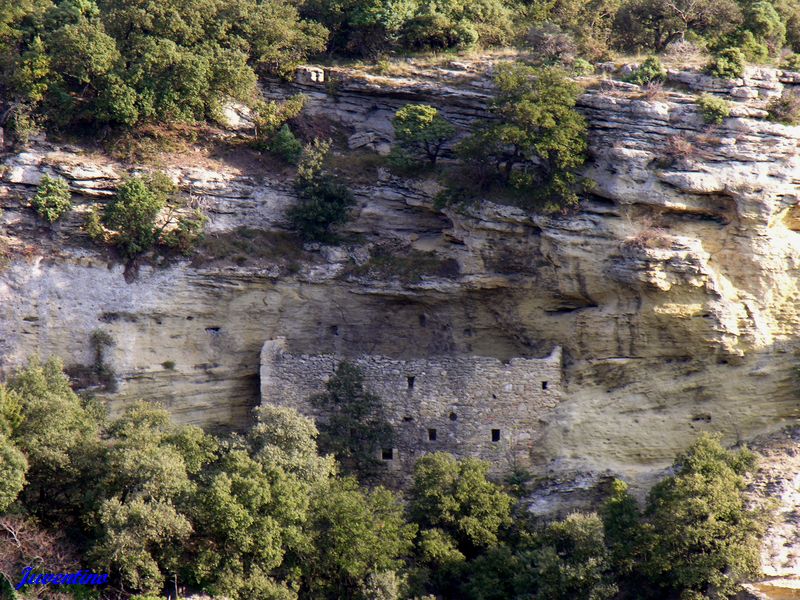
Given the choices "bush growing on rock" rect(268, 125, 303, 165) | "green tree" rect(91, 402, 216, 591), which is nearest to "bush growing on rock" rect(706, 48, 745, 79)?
"bush growing on rock" rect(268, 125, 303, 165)

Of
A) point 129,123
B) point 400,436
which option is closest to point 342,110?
point 129,123

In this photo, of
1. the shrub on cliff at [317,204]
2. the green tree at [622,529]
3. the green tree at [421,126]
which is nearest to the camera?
the green tree at [622,529]

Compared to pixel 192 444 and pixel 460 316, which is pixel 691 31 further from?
pixel 192 444

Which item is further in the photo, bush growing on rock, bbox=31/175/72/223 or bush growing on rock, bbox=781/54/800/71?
bush growing on rock, bbox=781/54/800/71

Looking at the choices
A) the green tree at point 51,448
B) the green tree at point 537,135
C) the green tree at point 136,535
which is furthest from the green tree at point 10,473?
the green tree at point 537,135

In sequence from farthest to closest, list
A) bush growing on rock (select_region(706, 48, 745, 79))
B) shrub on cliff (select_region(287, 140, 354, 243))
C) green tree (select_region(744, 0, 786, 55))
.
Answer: green tree (select_region(744, 0, 786, 55)) < shrub on cliff (select_region(287, 140, 354, 243)) < bush growing on rock (select_region(706, 48, 745, 79))

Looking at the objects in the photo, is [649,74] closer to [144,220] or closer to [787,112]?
[787,112]

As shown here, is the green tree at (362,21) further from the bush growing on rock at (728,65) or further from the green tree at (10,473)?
the green tree at (10,473)

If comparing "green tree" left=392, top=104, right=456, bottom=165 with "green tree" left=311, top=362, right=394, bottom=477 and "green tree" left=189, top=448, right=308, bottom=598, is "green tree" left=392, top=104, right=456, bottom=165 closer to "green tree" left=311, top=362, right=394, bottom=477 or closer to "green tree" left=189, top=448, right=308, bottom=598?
"green tree" left=311, top=362, right=394, bottom=477
